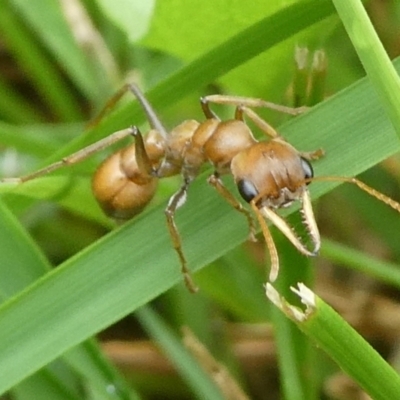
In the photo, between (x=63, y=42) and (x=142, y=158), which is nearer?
(x=142, y=158)

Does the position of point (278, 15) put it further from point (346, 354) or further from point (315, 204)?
point (315, 204)

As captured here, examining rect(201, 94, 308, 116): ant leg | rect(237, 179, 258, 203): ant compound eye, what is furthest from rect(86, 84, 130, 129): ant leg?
rect(237, 179, 258, 203): ant compound eye

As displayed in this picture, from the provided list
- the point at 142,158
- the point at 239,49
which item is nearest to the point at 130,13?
the point at 239,49

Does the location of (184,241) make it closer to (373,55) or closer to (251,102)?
(251,102)

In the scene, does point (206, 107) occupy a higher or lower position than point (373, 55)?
higher

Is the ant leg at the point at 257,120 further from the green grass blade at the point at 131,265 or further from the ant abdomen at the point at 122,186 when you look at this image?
the ant abdomen at the point at 122,186

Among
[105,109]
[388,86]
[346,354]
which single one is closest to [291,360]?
[346,354]

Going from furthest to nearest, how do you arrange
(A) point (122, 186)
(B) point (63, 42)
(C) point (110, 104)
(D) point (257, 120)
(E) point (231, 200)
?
1. (B) point (63, 42)
2. (C) point (110, 104)
3. (A) point (122, 186)
4. (D) point (257, 120)
5. (E) point (231, 200)

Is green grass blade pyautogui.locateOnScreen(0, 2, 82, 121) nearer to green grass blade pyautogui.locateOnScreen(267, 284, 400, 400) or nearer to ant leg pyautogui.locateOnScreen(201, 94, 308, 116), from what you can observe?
ant leg pyautogui.locateOnScreen(201, 94, 308, 116)
